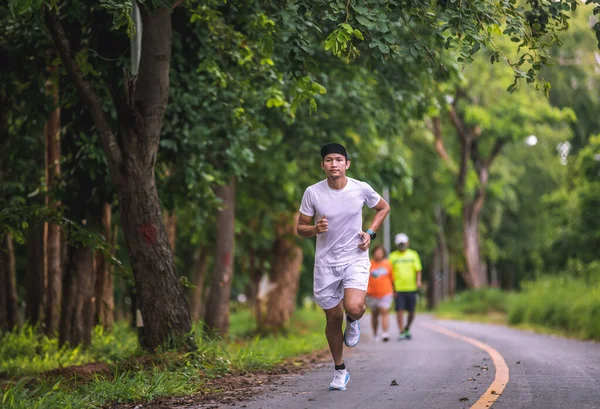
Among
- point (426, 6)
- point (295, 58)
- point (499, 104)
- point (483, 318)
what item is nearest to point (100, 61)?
point (295, 58)

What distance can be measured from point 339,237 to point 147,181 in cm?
289

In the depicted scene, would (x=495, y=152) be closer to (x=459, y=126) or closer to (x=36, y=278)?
(x=459, y=126)

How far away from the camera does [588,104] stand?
3584 cm

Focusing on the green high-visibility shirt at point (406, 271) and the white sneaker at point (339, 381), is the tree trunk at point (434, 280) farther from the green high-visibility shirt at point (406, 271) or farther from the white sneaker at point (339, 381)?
the white sneaker at point (339, 381)

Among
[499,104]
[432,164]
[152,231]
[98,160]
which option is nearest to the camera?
[152,231]

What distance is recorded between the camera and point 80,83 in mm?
10320

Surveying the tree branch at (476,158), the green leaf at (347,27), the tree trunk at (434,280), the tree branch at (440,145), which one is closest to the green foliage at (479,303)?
the tree branch at (476,158)

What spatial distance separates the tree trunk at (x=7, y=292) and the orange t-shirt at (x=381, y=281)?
6.65 meters

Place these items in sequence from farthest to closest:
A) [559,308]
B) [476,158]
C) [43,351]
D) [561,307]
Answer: [476,158] < [559,308] < [561,307] < [43,351]

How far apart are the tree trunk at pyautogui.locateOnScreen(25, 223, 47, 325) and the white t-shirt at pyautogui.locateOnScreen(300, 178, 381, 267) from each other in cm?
942

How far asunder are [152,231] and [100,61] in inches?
103

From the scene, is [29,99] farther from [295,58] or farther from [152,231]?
[295,58]

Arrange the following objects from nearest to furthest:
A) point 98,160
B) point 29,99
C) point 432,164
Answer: point 98,160 → point 29,99 → point 432,164

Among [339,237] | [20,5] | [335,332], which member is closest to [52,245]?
[335,332]
